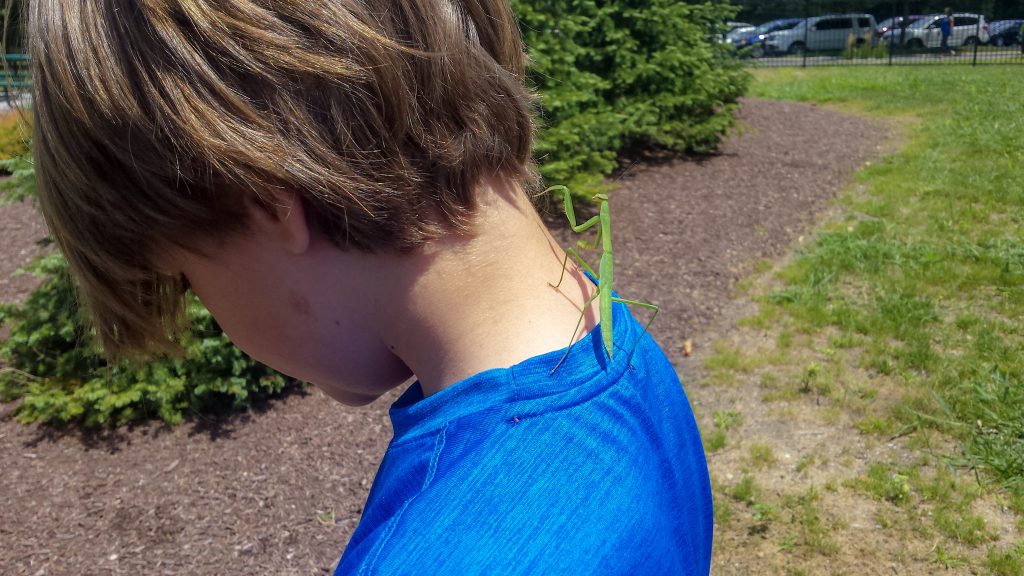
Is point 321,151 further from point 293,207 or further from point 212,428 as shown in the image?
point 212,428

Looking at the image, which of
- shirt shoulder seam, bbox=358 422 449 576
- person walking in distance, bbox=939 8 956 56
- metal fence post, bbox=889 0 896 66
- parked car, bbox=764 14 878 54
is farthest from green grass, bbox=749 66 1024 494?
parked car, bbox=764 14 878 54

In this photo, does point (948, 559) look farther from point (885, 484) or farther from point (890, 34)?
point (890, 34)

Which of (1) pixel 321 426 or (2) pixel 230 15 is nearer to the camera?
(2) pixel 230 15

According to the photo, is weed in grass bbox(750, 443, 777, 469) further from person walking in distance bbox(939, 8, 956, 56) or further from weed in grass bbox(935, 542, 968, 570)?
person walking in distance bbox(939, 8, 956, 56)

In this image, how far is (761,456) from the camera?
3.85 metres

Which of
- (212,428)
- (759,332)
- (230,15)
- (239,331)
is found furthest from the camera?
(759,332)

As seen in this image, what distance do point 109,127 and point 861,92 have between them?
18618 millimetres

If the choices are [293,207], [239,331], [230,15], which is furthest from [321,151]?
[239,331]

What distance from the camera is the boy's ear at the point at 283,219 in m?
0.98

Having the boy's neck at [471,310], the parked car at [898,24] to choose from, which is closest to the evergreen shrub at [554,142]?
the boy's neck at [471,310]

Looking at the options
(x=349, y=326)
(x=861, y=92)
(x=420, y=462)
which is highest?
(x=349, y=326)

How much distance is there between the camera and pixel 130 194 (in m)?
0.99

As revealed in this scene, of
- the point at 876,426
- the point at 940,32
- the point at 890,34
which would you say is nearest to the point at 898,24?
the point at 890,34

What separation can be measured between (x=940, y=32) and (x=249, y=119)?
108ft
